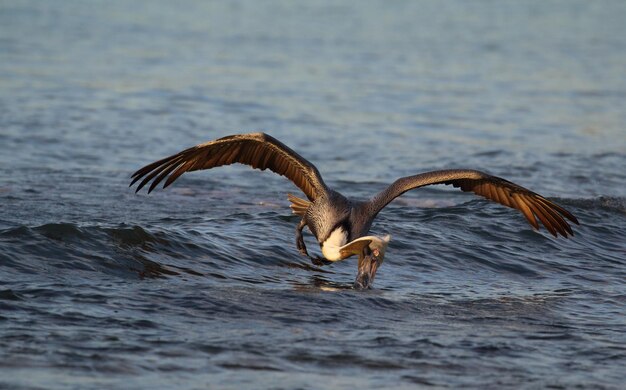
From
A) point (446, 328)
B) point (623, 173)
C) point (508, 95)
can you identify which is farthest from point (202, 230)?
point (508, 95)

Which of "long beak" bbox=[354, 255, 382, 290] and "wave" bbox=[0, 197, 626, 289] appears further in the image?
"wave" bbox=[0, 197, 626, 289]

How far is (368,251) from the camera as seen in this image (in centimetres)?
809

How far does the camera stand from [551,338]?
25.1 feet

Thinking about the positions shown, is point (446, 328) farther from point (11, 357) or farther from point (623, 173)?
point (623, 173)

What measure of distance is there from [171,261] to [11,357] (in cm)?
290

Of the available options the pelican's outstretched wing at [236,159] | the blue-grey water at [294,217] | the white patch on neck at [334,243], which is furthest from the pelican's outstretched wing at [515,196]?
the pelican's outstretched wing at [236,159]

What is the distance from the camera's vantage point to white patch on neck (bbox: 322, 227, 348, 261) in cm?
825

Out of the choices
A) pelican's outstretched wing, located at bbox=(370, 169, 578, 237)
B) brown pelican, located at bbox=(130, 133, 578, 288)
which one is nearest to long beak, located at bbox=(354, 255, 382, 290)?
brown pelican, located at bbox=(130, 133, 578, 288)

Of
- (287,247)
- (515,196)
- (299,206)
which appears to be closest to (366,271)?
(299,206)

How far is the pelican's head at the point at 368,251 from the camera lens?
25.9ft

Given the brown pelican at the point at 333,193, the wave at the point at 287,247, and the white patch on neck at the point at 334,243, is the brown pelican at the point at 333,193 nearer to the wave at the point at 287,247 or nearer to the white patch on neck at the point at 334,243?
the white patch on neck at the point at 334,243

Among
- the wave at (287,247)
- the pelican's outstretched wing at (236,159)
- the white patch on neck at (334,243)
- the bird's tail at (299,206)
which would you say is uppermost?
the pelican's outstretched wing at (236,159)

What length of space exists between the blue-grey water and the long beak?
147 millimetres

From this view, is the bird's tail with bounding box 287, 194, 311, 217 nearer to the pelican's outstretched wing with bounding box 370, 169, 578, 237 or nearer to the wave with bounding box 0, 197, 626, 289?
the wave with bounding box 0, 197, 626, 289
